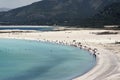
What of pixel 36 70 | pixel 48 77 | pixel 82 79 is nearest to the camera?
pixel 82 79

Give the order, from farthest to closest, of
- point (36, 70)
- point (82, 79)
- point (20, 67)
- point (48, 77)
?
point (20, 67) → point (36, 70) → point (48, 77) → point (82, 79)

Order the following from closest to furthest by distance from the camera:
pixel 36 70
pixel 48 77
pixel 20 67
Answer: pixel 48 77 < pixel 36 70 < pixel 20 67

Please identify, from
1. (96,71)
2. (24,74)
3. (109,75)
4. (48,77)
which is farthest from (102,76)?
(24,74)

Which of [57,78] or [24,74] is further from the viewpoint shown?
[24,74]

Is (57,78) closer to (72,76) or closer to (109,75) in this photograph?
(72,76)

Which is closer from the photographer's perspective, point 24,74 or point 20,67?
point 24,74

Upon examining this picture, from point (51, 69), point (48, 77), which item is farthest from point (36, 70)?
point (48, 77)

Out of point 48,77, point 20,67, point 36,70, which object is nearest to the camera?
point 48,77

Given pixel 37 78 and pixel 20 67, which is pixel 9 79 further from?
pixel 20 67
